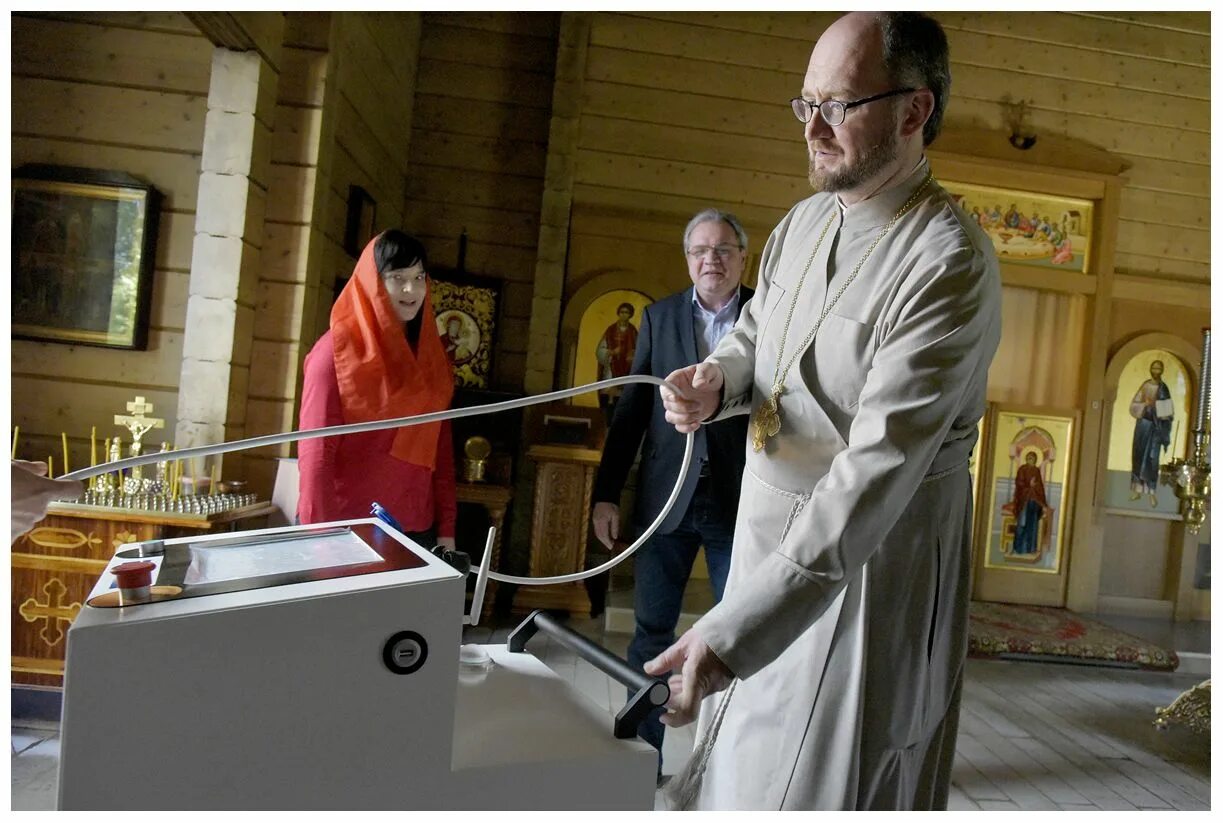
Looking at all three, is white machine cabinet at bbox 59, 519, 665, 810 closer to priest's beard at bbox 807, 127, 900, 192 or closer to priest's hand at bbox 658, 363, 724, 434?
priest's hand at bbox 658, 363, 724, 434

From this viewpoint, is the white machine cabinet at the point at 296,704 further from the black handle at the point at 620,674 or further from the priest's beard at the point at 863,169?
the priest's beard at the point at 863,169

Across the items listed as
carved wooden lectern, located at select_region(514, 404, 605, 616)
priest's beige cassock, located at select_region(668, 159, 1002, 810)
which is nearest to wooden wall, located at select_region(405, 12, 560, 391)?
carved wooden lectern, located at select_region(514, 404, 605, 616)

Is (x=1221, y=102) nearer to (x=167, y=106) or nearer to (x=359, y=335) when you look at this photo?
(x=359, y=335)

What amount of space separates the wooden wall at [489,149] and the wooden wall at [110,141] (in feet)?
6.53

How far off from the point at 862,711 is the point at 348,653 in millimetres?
708

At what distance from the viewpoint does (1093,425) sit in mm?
5531

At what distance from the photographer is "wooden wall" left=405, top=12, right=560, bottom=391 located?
202 inches

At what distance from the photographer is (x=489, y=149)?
516cm

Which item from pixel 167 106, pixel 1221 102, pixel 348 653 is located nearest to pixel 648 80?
pixel 167 106

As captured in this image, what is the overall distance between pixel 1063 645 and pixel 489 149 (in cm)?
430

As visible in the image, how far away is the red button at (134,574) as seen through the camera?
652 mm

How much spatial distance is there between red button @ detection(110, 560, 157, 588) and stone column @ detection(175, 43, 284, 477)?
261 cm

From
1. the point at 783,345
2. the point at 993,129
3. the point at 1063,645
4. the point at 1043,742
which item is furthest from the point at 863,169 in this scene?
the point at 993,129

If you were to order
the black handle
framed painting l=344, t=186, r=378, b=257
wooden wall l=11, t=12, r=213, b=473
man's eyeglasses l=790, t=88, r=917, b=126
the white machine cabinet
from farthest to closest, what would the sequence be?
1. framed painting l=344, t=186, r=378, b=257
2. wooden wall l=11, t=12, r=213, b=473
3. man's eyeglasses l=790, t=88, r=917, b=126
4. the black handle
5. the white machine cabinet
